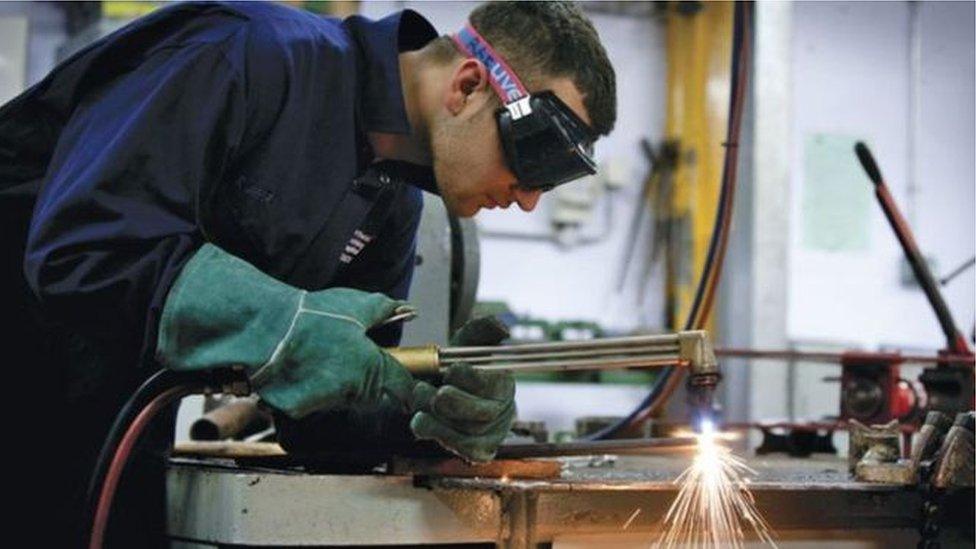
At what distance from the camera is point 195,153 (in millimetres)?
1397

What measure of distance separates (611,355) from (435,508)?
0.76ft

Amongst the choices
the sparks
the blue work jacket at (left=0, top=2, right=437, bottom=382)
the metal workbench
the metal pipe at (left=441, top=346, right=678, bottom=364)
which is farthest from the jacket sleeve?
the sparks

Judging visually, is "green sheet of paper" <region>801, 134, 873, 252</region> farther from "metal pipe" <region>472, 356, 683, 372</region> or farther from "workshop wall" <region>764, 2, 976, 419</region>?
"metal pipe" <region>472, 356, 683, 372</region>

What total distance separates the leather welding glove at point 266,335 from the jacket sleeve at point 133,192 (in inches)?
1.3

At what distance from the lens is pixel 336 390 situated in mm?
1329

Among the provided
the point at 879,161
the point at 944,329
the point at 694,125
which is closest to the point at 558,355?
the point at 944,329

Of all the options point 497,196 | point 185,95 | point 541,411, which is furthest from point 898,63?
point 185,95

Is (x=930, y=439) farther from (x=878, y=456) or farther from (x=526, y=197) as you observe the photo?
(x=526, y=197)

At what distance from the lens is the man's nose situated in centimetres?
172

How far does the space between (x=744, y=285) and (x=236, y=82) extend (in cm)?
355

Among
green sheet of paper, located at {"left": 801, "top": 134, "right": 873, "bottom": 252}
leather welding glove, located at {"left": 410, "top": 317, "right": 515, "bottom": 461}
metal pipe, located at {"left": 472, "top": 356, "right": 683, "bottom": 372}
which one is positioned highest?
green sheet of paper, located at {"left": 801, "top": 134, "right": 873, "bottom": 252}

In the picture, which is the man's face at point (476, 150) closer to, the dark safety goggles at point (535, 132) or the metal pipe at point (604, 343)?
the dark safety goggles at point (535, 132)

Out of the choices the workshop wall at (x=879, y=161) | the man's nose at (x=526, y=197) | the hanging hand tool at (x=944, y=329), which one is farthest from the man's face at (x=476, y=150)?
the workshop wall at (x=879, y=161)

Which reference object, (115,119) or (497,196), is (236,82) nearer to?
(115,119)
